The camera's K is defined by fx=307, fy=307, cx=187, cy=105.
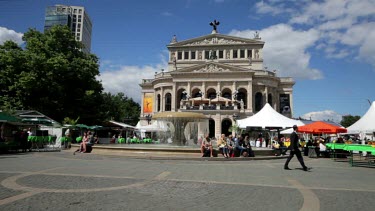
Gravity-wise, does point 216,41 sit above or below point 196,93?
above

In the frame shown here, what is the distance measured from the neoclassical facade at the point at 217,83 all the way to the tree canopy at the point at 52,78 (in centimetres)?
1949

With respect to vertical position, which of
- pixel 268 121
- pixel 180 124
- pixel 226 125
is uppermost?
pixel 226 125

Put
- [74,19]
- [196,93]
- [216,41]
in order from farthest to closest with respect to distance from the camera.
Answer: [74,19] → [216,41] → [196,93]

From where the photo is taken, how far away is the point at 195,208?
5.71 m

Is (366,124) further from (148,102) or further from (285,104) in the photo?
(148,102)

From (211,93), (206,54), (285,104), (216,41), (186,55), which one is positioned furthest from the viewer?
(186,55)

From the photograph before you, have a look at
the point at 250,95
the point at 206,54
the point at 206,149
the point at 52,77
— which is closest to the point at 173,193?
the point at 206,149

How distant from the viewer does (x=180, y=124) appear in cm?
2234

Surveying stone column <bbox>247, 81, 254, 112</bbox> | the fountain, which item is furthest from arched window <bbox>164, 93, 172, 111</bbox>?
the fountain

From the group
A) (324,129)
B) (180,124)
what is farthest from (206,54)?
(324,129)

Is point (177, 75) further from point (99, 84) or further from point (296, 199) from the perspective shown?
point (296, 199)

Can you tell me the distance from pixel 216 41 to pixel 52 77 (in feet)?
137

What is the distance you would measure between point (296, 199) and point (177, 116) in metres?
15.6

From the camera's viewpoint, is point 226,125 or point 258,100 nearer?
point 226,125
